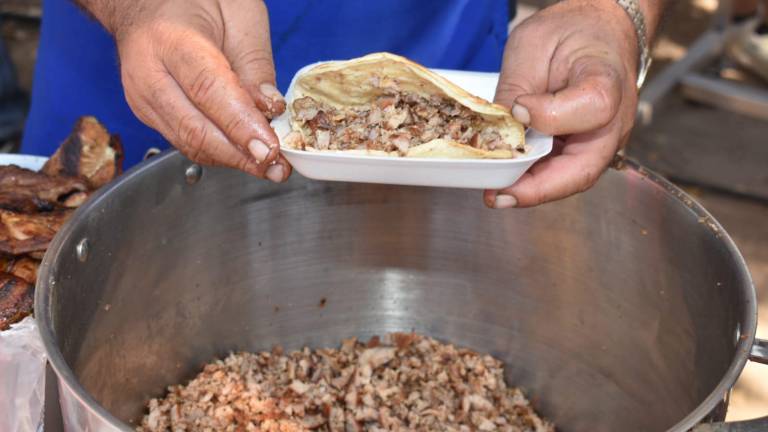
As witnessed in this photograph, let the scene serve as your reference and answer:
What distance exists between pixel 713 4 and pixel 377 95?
4.89 m

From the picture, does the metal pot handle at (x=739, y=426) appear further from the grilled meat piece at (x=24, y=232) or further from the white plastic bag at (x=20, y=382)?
the grilled meat piece at (x=24, y=232)

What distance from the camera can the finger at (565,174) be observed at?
1.28 meters

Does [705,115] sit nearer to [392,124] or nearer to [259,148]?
[392,124]

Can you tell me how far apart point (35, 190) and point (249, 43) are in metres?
0.44

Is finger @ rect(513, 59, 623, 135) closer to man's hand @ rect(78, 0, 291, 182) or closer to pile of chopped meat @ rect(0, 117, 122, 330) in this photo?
man's hand @ rect(78, 0, 291, 182)

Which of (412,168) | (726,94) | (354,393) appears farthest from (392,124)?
(726,94)

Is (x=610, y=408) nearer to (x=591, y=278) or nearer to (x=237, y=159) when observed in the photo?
(x=591, y=278)

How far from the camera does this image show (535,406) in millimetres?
1568

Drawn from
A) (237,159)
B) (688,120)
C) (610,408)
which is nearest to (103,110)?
(237,159)

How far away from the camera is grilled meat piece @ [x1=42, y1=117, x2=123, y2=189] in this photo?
1.48 meters

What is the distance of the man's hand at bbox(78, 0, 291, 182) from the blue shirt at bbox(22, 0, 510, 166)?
47cm

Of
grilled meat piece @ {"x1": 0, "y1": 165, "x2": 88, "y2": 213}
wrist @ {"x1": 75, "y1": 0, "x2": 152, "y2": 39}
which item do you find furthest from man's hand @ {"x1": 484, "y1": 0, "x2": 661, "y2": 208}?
grilled meat piece @ {"x1": 0, "y1": 165, "x2": 88, "y2": 213}

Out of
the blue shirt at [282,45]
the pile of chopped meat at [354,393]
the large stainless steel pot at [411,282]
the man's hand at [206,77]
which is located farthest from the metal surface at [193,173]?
the blue shirt at [282,45]

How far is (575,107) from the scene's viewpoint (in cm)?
120
